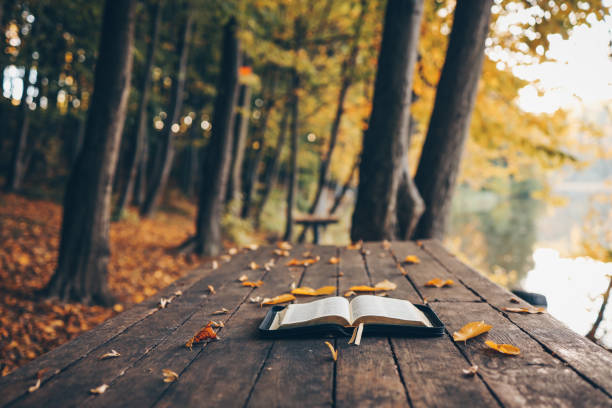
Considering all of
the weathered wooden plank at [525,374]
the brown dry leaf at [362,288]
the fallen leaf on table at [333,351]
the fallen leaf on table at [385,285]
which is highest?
the weathered wooden plank at [525,374]

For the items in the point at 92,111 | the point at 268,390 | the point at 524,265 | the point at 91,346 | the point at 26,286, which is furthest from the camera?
the point at 524,265

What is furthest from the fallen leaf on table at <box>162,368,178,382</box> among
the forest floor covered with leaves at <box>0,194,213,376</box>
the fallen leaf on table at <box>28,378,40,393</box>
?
the forest floor covered with leaves at <box>0,194,213,376</box>

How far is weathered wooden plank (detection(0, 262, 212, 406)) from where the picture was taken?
1.22m

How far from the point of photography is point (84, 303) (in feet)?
15.5

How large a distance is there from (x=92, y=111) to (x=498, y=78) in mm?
5894

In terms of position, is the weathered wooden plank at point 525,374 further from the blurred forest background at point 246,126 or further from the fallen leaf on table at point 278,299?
the blurred forest background at point 246,126

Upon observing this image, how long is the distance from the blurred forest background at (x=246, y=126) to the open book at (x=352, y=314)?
3.31 metres

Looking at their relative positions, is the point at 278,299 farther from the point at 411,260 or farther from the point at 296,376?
the point at 411,260

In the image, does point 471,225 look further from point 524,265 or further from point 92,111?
point 92,111

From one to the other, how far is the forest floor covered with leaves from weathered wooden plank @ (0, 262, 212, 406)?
2533 millimetres

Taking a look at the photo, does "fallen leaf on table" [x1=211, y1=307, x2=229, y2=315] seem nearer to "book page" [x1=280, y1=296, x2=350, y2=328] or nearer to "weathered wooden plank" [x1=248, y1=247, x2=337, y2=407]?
"book page" [x1=280, y1=296, x2=350, y2=328]

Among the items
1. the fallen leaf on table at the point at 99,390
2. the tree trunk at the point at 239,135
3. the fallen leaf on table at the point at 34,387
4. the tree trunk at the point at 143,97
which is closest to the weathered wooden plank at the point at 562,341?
the fallen leaf on table at the point at 99,390

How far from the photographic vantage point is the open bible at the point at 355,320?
154cm

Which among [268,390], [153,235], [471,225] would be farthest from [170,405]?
[471,225]
